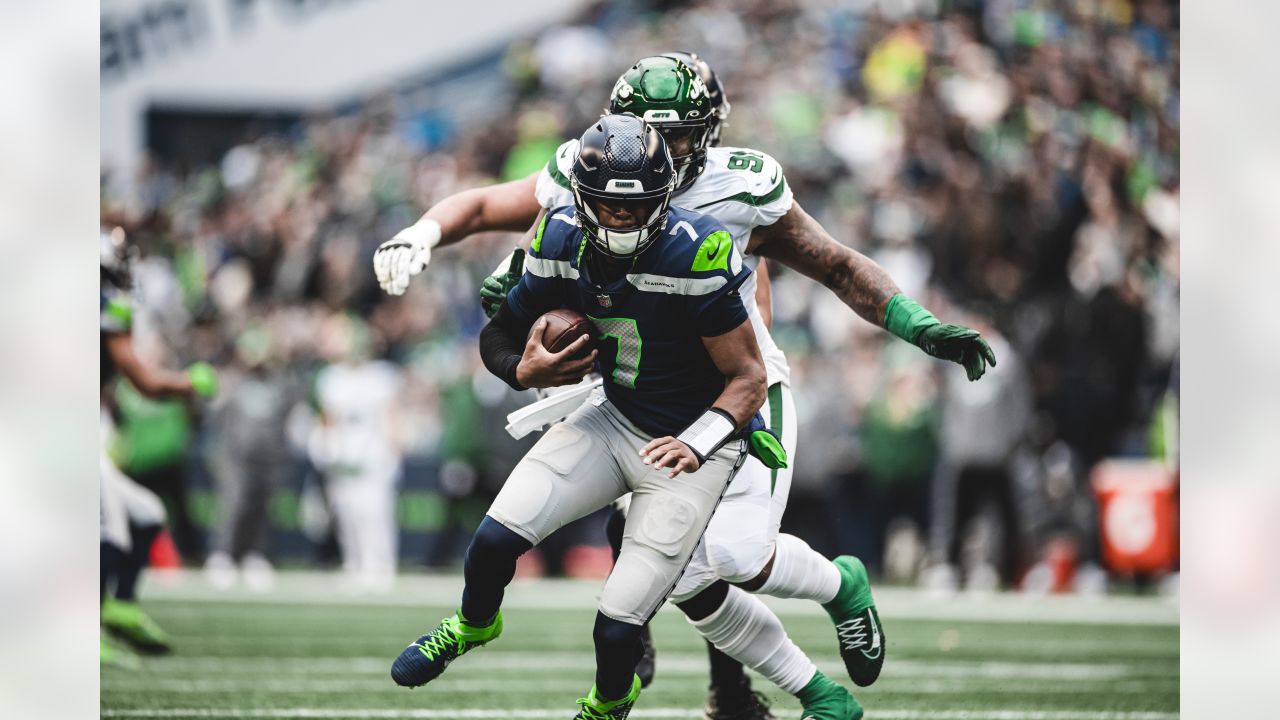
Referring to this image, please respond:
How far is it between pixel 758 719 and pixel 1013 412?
18.9 ft

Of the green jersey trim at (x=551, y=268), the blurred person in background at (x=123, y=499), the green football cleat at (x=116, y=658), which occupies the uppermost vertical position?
the green jersey trim at (x=551, y=268)

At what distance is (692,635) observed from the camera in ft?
25.8

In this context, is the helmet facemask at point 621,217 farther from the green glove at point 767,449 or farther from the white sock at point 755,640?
the white sock at point 755,640

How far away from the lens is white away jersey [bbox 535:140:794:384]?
14.0 ft

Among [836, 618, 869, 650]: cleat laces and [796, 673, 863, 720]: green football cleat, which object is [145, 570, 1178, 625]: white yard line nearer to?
[836, 618, 869, 650]: cleat laces

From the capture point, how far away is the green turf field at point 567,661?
17.3 feet

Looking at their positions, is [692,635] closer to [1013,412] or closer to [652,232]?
[1013,412]

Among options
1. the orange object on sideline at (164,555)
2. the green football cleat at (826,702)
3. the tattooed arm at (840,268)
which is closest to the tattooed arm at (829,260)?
the tattooed arm at (840,268)

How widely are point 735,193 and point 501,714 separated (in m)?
1.84

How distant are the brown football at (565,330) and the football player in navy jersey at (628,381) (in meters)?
0.03

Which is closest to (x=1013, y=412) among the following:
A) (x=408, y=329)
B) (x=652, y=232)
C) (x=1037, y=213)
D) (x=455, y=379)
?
(x=1037, y=213)

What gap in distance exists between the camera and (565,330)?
396cm

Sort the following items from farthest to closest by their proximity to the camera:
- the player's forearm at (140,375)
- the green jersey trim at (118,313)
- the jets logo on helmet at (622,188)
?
the player's forearm at (140,375) → the green jersey trim at (118,313) → the jets logo on helmet at (622,188)

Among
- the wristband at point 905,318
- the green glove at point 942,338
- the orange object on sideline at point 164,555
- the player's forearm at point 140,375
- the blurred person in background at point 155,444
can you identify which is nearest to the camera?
the green glove at point 942,338
